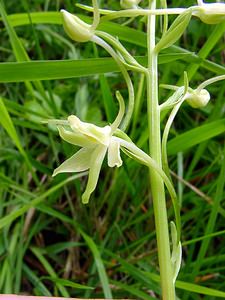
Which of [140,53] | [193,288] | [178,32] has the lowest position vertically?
[193,288]

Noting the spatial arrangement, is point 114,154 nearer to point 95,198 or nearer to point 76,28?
point 76,28

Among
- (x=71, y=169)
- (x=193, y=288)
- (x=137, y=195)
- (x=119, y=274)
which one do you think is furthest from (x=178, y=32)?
(x=119, y=274)

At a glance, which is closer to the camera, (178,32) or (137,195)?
(178,32)

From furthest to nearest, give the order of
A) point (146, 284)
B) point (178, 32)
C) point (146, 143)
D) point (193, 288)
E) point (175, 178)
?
point (175, 178), point (146, 143), point (146, 284), point (193, 288), point (178, 32)

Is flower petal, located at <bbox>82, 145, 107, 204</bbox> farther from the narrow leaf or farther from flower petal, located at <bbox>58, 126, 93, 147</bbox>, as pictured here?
the narrow leaf

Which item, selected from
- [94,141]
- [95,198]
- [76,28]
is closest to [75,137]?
[94,141]

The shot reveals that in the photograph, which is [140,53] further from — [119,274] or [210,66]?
[119,274]

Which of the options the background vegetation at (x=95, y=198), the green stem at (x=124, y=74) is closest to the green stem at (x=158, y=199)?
the green stem at (x=124, y=74)

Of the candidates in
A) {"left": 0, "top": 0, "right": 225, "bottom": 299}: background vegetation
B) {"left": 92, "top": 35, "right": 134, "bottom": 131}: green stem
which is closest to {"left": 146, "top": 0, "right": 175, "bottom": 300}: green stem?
{"left": 92, "top": 35, "right": 134, "bottom": 131}: green stem
